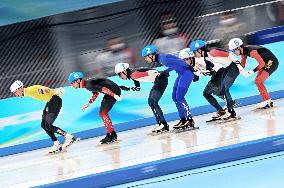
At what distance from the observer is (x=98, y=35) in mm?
12125

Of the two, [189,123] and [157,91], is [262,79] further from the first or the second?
[157,91]

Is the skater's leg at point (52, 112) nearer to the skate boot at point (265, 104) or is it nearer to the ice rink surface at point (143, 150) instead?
the ice rink surface at point (143, 150)

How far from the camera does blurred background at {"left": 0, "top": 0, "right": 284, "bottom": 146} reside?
11.4m

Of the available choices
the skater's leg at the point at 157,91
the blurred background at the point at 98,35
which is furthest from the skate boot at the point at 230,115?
the blurred background at the point at 98,35

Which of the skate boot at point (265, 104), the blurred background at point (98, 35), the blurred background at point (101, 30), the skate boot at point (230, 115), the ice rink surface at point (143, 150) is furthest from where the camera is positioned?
the blurred background at point (101, 30)

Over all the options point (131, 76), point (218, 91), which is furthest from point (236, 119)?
point (131, 76)

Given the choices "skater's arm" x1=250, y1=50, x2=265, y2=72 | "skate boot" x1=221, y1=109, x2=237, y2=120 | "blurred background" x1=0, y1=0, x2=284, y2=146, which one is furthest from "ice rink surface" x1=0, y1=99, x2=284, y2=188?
"blurred background" x1=0, y1=0, x2=284, y2=146

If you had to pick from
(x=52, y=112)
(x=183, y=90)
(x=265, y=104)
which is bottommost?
(x=265, y=104)

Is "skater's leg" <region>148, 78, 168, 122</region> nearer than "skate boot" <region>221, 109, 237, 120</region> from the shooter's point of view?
No

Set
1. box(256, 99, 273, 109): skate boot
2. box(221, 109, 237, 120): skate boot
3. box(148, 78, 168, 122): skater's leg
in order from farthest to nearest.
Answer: box(256, 99, 273, 109): skate boot → box(148, 78, 168, 122): skater's leg → box(221, 109, 237, 120): skate boot

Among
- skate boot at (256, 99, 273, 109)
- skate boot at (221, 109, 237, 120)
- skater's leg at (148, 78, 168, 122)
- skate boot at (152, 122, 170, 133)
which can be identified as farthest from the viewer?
skate boot at (256, 99, 273, 109)

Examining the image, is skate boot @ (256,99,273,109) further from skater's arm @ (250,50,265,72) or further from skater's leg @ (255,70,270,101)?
skater's arm @ (250,50,265,72)

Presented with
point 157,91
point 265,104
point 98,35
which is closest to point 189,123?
point 157,91

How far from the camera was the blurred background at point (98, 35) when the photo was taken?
11.4 m
